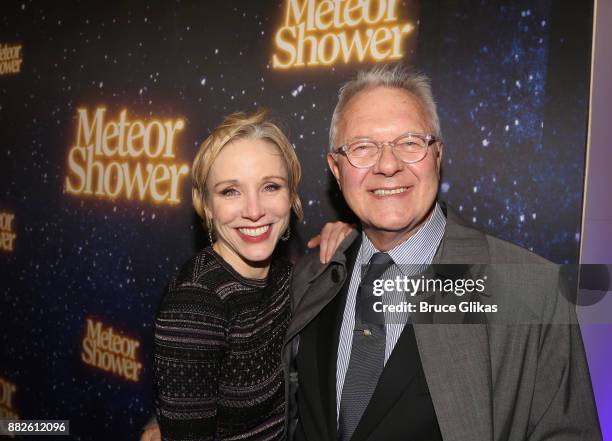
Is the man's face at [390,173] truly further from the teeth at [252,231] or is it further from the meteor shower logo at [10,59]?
the meteor shower logo at [10,59]

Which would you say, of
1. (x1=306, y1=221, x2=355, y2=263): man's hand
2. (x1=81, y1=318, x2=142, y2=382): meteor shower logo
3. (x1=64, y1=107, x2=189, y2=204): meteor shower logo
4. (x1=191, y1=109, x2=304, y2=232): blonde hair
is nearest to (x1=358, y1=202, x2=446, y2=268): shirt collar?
(x1=306, y1=221, x2=355, y2=263): man's hand

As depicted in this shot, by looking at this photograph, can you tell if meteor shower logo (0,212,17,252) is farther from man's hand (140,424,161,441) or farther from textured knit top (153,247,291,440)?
textured knit top (153,247,291,440)

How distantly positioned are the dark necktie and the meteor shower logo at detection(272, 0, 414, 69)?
46.1 inches

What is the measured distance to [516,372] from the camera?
129 cm

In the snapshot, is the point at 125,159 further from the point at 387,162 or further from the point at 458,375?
the point at 458,375

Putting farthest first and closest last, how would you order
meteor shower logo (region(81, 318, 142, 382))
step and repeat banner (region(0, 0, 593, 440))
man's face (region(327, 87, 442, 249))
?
meteor shower logo (region(81, 318, 142, 382))
step and repeat banner (region(0, 0, 593, 440))
man's face (region(327, 87, 442, 249))

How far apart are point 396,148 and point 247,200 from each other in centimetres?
51

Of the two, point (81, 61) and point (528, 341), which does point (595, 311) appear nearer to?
point (528, 341)

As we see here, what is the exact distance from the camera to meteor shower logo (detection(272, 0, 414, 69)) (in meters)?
2.10

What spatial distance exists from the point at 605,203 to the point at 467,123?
22.6 inches

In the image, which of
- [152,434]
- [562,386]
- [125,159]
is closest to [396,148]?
[562,386]

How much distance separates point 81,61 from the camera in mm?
2988

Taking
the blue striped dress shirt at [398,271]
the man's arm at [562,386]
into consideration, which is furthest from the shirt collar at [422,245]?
the man's arm at [562,386]

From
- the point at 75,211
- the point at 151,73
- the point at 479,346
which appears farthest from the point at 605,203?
the point at 75,211
